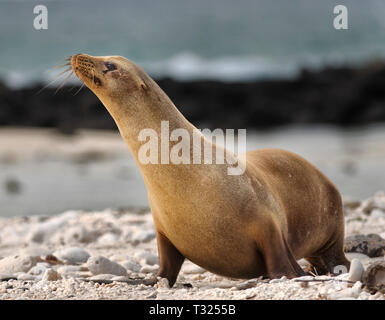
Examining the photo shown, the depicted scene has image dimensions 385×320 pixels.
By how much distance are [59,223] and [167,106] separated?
3637mm

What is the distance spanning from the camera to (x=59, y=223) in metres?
6.91

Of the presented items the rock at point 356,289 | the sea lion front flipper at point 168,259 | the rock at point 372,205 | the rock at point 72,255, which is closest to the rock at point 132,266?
the rock at point 72,255

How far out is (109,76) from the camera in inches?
142

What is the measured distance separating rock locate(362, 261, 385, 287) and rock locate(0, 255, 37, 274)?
99.7 inches

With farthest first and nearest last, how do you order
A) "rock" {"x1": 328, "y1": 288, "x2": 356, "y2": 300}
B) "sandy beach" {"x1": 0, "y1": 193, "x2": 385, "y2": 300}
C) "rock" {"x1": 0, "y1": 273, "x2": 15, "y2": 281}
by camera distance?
"rock" {"x1": 0, "y1": 273, "x2": 15, "y2": 281}, "sandy beach" {"x1": 0, "y1": 193, "x2": 385, "y2": 300}, "rock" {"x1": 328, "y1": 288, "x2": 356, "y2": 300}

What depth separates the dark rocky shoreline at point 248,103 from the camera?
18766mm

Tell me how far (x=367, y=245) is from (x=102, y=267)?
2.14 m

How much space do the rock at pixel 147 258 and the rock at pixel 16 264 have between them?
35.3 inches

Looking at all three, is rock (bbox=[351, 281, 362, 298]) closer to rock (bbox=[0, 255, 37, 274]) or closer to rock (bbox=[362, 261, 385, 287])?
rock (bbox=[362, 261, 385, 287])

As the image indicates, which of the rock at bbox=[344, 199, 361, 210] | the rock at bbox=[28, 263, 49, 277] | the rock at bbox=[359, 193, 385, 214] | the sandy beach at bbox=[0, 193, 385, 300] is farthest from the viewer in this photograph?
the rock at bbox=[344, 199, 361, 210]

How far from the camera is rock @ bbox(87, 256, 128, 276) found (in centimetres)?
427

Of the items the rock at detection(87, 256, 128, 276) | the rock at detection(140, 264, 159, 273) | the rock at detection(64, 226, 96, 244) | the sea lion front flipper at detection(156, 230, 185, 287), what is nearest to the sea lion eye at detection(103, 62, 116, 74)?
the sea lion front flipper at detection(156, 230, 185, 287)

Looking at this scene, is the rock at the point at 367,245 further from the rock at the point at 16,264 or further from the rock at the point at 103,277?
the rock at the point at 16,264
